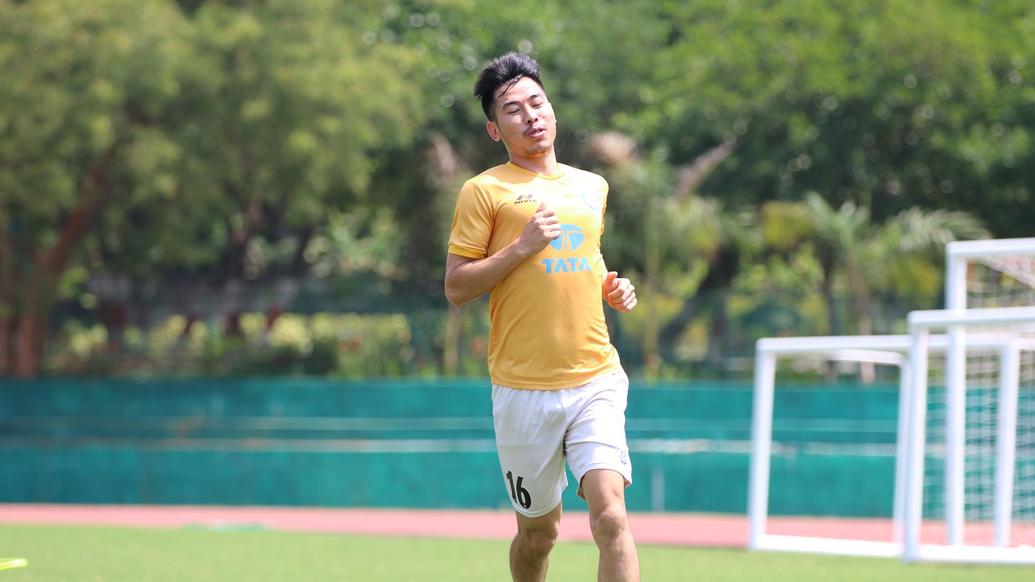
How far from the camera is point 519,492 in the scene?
223 inches

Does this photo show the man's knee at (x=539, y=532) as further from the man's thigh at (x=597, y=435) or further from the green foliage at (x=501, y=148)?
the green foliage at (x=501, y=148)

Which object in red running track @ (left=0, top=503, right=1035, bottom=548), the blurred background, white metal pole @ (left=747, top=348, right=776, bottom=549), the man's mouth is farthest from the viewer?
the blurred background

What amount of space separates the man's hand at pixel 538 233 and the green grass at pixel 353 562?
14.4 ft

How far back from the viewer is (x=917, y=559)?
33.8ft

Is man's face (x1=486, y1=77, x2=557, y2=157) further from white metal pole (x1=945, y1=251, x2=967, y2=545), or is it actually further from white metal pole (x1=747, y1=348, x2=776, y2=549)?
white metal pole (x1=747, y1=348, x2=776, y2=549)

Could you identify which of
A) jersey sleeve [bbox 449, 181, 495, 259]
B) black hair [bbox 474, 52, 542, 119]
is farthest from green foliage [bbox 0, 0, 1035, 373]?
jersey sleeve [bbox 449, 181, 495, 259]

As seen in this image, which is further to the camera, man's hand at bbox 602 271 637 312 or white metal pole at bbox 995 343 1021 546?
white metal pole at bbox 995 343 1021 546

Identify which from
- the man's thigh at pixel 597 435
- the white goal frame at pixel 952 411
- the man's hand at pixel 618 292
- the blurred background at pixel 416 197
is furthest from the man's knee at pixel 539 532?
the blurred background at pixel 416 197

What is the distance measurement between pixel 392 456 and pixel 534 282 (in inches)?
598

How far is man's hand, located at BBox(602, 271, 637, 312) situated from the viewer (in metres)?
5.74

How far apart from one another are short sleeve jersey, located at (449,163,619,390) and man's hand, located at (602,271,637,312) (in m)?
0.09

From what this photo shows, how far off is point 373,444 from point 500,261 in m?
15.7

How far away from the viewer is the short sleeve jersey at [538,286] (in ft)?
18.2

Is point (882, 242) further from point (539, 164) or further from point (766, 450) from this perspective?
point (539, 164)
